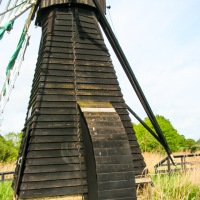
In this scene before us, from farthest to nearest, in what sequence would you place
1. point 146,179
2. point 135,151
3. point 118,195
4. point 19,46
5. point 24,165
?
point 19,46
point 135,151
point 146,179
point 24,165
point 118,195

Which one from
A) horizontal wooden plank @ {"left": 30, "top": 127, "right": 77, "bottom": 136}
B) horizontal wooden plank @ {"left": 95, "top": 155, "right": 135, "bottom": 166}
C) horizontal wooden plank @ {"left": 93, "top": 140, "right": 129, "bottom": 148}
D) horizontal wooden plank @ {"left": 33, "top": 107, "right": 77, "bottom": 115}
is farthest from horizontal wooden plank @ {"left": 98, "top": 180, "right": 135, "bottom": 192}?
horizontal wooden plank @ {"left": 33, "top": 107, "right": 77, "bottom": 115}

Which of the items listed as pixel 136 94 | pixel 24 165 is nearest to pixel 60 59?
pixel 136 94

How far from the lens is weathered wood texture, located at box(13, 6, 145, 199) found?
5.13 metres

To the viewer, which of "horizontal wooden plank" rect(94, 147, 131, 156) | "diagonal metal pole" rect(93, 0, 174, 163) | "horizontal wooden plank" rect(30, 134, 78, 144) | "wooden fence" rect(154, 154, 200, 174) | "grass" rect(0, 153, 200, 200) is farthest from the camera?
"wooden fence" rect(154, 154, 200, 174)

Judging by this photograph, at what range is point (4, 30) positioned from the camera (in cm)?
539

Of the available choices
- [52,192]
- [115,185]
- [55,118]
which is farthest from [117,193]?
[55,118]

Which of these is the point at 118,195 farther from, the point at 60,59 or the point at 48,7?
the point at 48,7

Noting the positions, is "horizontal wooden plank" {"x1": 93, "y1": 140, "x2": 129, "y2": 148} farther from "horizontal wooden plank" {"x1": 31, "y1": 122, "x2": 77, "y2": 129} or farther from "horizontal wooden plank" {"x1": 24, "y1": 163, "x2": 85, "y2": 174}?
"horizontal wooden plank" {"x1": 31, "y1": 122, "x2": 77, "y2": 129}

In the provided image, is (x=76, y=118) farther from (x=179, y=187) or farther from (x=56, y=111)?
(x=179, y=187)

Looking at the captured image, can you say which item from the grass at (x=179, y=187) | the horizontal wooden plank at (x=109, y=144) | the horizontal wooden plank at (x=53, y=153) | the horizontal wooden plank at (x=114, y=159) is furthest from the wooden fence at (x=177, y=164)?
the horizontal wooden plank at (x=53, y=153)

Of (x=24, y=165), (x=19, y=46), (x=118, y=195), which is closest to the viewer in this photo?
(x=118, y=195)

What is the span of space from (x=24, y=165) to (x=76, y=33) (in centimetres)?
301

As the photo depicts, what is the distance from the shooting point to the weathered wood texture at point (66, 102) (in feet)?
16.8

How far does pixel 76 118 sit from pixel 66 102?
1.24 feet
